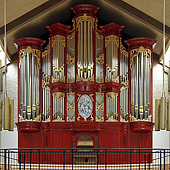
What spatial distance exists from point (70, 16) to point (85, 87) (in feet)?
12.9

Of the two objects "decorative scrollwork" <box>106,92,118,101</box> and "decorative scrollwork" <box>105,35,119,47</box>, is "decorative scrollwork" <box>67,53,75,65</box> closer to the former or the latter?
"decorative scrollwork" <box>105,35,119,47</box>

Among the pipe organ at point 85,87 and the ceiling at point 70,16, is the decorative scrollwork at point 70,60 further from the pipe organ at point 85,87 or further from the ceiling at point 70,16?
the ceiling at point 70,16

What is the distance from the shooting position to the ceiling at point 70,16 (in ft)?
44.7

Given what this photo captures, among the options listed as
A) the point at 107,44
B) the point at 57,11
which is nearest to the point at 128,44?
the point at 107,44

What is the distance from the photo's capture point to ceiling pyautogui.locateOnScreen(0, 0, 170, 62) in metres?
13.6

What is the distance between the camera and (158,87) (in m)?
16.7

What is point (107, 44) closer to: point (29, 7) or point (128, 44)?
point (128, 44)

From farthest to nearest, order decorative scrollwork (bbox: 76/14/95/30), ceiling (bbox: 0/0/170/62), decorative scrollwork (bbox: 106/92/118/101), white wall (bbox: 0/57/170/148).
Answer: white wall (bbox: 0/57/170/148) → decorative scrollwork (bbox: 76/14/95/30) → decorative scrollwork (bbox: 106/92/118/101) → ceiling (bbox: 0/0/170/62)

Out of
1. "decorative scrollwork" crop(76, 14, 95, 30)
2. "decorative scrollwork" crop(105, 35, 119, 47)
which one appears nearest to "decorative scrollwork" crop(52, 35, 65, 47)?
"decorative scrollwork" crop(76, 14, 95, 30)

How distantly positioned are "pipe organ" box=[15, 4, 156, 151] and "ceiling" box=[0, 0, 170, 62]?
61 cm

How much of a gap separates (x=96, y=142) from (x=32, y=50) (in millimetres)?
4696

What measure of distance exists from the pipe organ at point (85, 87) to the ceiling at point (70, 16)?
0.61m

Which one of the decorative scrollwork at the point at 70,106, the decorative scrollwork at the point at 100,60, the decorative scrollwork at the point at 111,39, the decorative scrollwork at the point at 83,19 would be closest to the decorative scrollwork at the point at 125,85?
the decorative scrollwork at the point at 100,60

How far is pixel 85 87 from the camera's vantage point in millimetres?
14570
